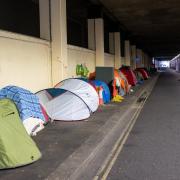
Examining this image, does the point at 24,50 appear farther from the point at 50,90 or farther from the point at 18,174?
the point at 18,174

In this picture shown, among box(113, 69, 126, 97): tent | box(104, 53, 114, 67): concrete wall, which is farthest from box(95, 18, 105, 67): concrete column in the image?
box(113, 69, 126, 97): tent

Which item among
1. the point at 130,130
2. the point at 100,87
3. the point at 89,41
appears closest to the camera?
the point at 130,130

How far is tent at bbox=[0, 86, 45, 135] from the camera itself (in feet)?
26.0

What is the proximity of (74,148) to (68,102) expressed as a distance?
3.59 metres

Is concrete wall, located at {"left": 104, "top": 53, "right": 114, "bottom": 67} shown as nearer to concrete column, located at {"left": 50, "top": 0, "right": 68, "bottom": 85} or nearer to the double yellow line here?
concrete column, located at {"left": 50, "top": 0, "right": 68, "bottom": 85}

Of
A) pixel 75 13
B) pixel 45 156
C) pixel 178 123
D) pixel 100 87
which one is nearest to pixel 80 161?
pixel 45 156

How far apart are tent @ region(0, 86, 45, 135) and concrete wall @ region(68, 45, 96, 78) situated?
8.46 metres

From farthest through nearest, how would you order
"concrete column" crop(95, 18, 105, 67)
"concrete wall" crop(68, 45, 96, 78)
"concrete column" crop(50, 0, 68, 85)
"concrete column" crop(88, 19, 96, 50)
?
"concrete column" crop(88, 19, 96, 50) → "concrete column" crop(95, 18, 105, 67) → "concrete wall" crop(68, 45, 96, 78) → "concrete column" crop(50, 0, 68, 85)

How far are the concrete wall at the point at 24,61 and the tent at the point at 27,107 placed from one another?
1726mm

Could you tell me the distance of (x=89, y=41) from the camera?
76.6 ft

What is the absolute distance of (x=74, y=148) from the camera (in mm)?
7285

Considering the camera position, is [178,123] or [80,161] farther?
[178,123]

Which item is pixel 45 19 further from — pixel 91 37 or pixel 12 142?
pixel 91 37

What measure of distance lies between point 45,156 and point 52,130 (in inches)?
101
